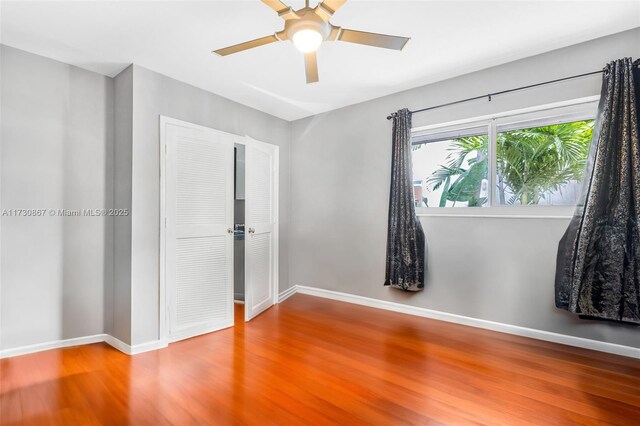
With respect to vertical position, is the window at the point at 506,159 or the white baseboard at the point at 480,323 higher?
the window at the point at 506,159

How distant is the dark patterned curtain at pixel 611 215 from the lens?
226 cm

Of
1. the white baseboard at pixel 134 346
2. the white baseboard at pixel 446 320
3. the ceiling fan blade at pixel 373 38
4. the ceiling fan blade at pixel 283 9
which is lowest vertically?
the white baseboard at pixel 134 346

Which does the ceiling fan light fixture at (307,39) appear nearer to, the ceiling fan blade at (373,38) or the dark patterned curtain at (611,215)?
the ceiling fan blade at (373,38)

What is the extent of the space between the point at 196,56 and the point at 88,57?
868 millimetres

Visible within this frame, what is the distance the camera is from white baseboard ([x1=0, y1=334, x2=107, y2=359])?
8.02 ft

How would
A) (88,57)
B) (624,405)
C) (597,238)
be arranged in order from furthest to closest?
(88,57)
(597,238)
(624,405)

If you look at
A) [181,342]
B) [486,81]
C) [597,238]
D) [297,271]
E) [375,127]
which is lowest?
[181,342]

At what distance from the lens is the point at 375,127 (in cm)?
371

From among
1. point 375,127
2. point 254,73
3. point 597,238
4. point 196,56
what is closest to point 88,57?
point 196,56

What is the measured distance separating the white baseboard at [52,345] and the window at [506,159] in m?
3.37

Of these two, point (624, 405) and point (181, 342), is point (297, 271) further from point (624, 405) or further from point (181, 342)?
point (624, 405)

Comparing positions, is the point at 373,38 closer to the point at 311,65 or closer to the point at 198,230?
the point at 311,65

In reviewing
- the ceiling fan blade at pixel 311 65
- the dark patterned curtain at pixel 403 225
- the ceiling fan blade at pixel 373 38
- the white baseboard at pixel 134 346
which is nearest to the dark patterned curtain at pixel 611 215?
the dark patterned curtain at pixel 403 225

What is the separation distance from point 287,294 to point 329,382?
2.25 meters
